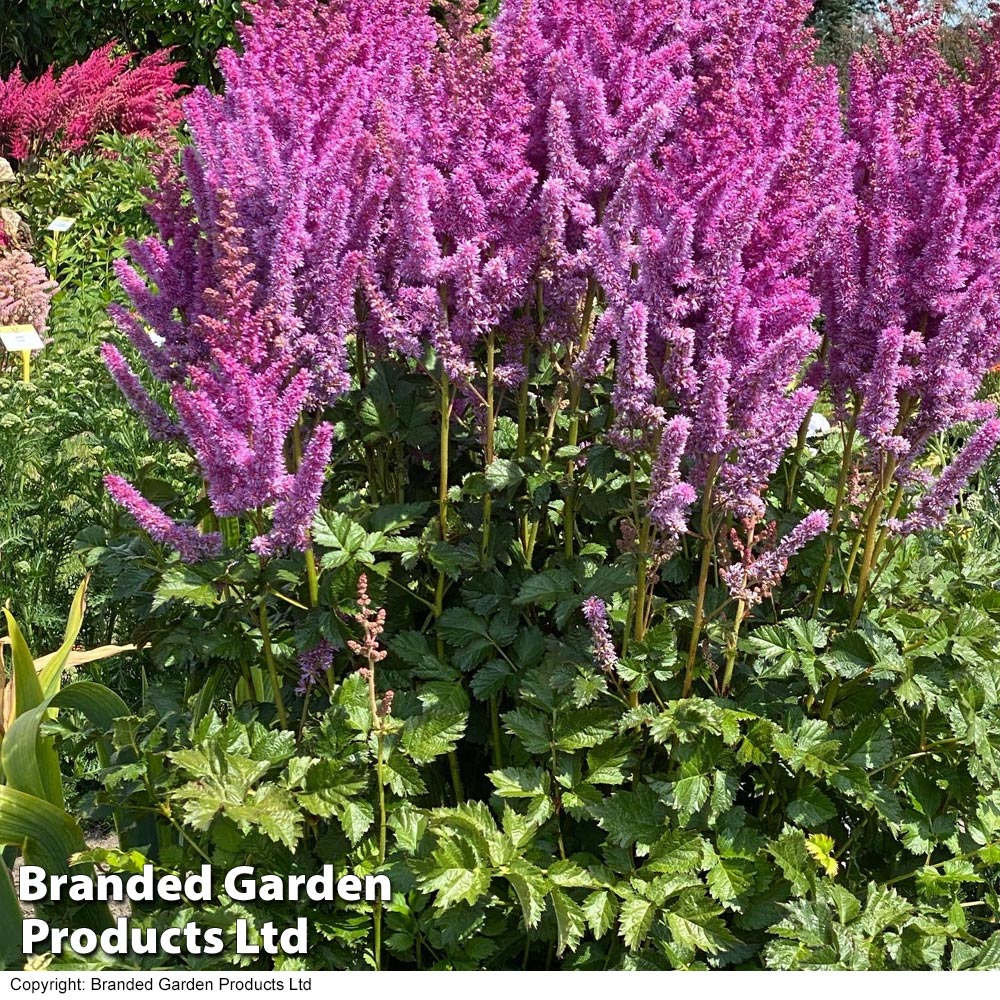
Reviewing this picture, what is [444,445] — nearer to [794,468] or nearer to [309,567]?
[309,567]

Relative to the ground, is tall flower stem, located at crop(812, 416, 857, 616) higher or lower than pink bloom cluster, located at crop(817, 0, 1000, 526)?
lower

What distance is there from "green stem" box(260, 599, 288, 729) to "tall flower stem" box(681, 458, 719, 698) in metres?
0.80

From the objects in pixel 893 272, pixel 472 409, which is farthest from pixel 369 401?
pixel 893 272

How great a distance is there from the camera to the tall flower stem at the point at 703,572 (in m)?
2.23

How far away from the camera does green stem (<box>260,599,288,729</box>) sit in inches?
91.7

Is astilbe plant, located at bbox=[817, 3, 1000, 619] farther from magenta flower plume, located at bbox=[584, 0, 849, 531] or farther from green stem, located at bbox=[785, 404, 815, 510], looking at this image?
green stem, located at bbox=[785, 404, 815, 510]

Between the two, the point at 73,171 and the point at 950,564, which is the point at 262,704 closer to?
the point at 950,564

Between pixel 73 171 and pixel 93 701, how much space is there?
6462 millimetres

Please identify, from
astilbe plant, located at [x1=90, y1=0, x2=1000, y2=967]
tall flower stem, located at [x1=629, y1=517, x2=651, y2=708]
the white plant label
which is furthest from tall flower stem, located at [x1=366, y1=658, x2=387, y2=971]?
the white plant label

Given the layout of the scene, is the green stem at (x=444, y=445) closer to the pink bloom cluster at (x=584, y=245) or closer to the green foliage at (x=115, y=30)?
the pink bloom cluster at (x=584, y=245)

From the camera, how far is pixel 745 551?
2.26 m

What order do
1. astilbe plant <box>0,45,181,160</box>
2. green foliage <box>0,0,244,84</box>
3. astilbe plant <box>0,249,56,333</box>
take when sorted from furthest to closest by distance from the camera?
1. green foliage <box>0,0,244,84</box>
2. astilbe plant <box>0,45,181,160</box>
3. astilbe plant <box>0,249,56,333</box>

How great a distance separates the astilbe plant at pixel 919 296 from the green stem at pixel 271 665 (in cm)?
117

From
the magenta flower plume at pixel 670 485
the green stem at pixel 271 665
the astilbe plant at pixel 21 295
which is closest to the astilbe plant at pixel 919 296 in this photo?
the magenta flower plume at pixel 670 485
